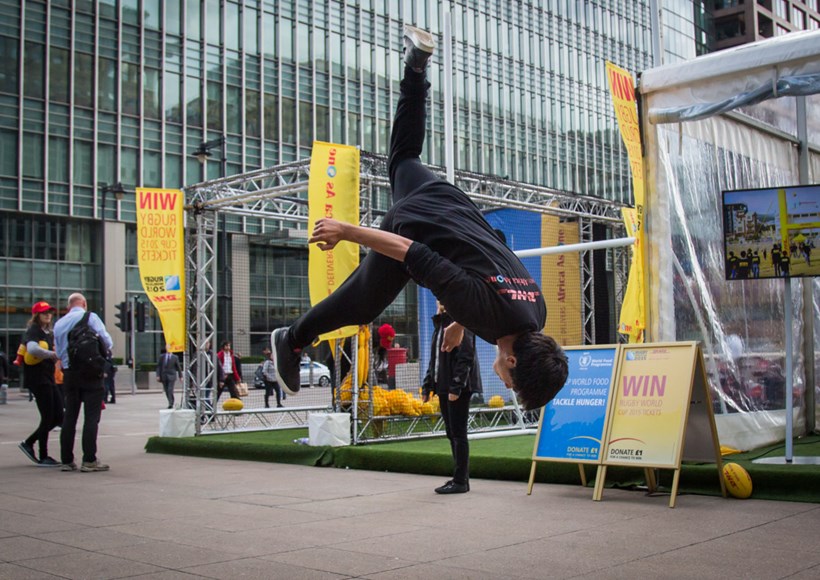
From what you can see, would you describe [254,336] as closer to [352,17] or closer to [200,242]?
[352,17]

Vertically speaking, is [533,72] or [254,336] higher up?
[533,72]

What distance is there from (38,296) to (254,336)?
867 centimetres

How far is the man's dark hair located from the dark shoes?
13.2 ft

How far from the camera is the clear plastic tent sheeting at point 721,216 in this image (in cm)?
784

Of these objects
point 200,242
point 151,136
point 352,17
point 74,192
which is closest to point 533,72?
point 352,17

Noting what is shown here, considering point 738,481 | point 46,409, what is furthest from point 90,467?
point 738,481

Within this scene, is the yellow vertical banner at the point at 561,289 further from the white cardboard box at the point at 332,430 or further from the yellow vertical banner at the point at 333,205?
the yellow vertical banner at the point at 333,205

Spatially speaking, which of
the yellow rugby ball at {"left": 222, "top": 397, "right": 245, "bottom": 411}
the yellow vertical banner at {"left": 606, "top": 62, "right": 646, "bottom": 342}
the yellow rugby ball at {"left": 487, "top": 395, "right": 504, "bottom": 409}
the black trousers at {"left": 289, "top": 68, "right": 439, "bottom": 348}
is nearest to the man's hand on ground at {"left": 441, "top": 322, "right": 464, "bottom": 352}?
the black trousers at {"left": 289, "top": 68, "right": 439, "bottom": 348}

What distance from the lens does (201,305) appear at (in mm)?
13711

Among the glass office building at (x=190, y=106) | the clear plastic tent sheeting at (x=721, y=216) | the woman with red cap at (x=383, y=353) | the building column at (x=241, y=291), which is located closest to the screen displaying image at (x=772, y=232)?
the clear plastic tent sheeting at (x=721, y=216)

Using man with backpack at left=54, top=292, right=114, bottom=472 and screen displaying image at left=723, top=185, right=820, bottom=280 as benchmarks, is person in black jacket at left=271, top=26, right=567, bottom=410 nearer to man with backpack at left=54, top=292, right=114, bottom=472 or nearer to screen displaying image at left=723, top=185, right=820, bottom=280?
screen displaying image at left=723, top=185, right=820, bottom=280

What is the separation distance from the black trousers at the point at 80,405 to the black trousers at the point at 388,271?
575 centimetres

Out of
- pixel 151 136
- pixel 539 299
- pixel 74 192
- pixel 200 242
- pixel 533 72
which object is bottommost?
pixel 539 299

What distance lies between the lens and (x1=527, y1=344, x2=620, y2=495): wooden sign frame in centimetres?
762
